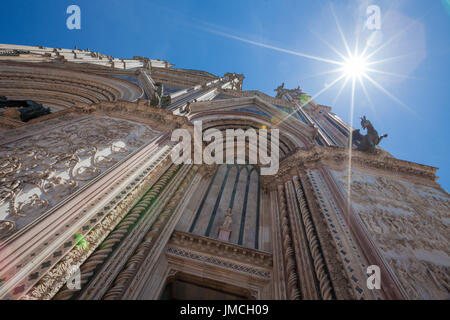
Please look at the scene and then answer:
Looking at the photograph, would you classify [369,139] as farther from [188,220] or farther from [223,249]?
[188,220]

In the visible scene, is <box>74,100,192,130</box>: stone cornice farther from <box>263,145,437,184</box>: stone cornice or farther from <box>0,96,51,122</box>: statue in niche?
<box>263,145,437,184</box>: stone cornice

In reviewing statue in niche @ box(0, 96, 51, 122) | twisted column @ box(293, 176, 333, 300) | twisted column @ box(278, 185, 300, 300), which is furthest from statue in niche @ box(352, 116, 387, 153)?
statue in niche @ box(0, 96, 51, 122)

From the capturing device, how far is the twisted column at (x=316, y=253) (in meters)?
2.99

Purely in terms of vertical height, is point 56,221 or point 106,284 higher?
point 56,221

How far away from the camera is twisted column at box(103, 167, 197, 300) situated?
10.3 feet

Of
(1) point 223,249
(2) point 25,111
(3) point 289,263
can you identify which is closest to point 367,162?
(3) point 289,263

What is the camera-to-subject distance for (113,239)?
3.60 m

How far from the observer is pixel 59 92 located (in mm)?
11617

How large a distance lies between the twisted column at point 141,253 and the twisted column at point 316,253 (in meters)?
2.82

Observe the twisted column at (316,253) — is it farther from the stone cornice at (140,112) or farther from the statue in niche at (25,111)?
the statue in niche at (25,111)

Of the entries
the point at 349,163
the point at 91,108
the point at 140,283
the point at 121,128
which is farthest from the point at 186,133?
the point at 349,163

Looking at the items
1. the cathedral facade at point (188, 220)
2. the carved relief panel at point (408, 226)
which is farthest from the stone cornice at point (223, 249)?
the carved relief panel at point (408, 226)
